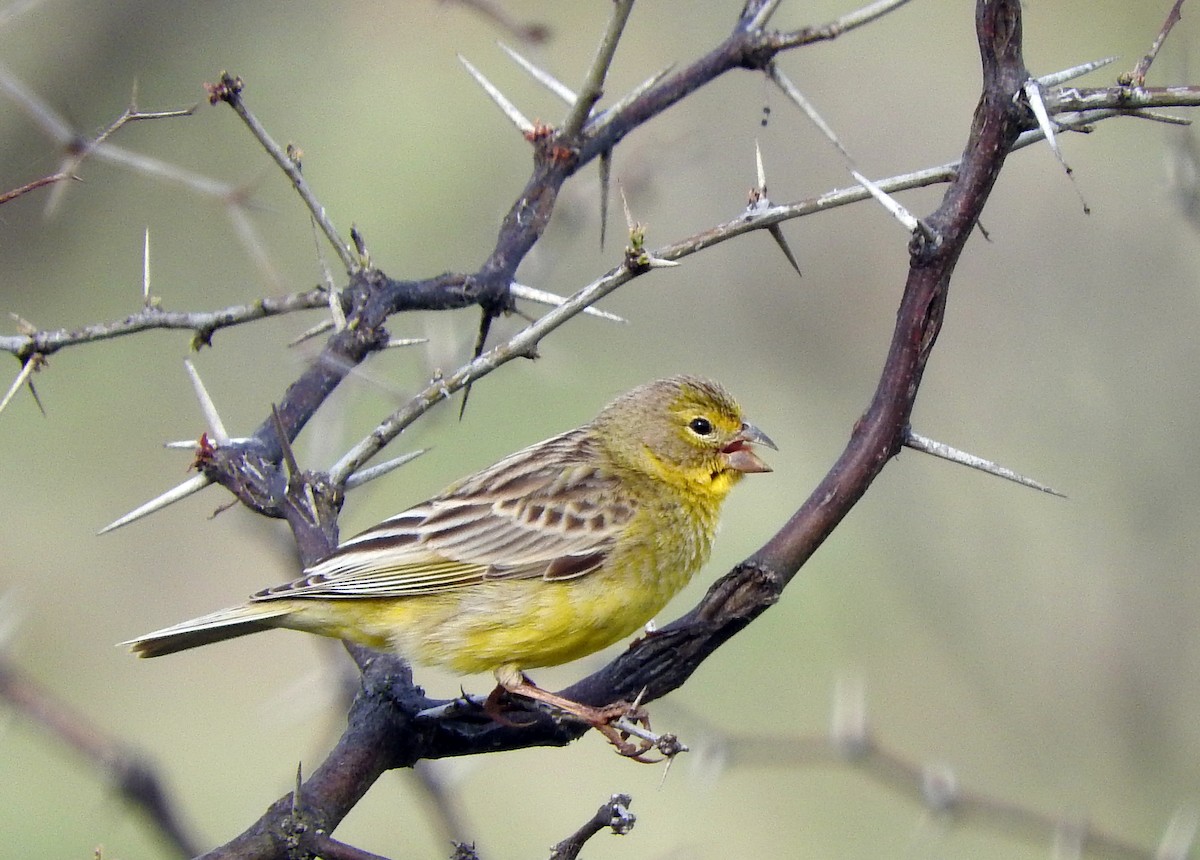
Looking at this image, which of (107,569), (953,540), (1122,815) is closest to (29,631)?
(107,569)

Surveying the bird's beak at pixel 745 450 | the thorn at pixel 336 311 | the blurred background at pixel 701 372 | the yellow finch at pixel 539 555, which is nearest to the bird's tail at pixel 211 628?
the yellow finch at pixel 539 555

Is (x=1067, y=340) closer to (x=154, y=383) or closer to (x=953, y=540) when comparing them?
(x=953, y=540)

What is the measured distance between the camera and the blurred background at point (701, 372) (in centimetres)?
789

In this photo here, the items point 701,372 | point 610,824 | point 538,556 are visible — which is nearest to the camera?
point 610,824

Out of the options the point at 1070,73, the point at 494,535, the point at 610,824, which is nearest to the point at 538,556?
the point at 494,535

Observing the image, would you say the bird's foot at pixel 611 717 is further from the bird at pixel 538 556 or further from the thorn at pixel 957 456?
the thorn at pixel 957 456

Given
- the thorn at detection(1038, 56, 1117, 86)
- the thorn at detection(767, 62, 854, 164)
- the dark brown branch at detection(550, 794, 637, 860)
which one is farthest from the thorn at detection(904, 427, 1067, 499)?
the thorn at detection(767, 62, 854, 164)

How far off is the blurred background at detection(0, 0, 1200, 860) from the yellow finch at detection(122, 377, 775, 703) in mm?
490

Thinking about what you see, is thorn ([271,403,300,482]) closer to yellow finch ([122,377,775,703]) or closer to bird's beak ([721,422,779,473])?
yellow finch ([122,377,775,703])

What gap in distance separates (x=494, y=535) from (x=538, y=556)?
0.81ft

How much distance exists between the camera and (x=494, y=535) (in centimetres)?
523

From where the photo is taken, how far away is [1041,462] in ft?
29.5

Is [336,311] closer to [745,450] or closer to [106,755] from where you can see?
[106,755]

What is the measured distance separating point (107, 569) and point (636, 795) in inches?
209
